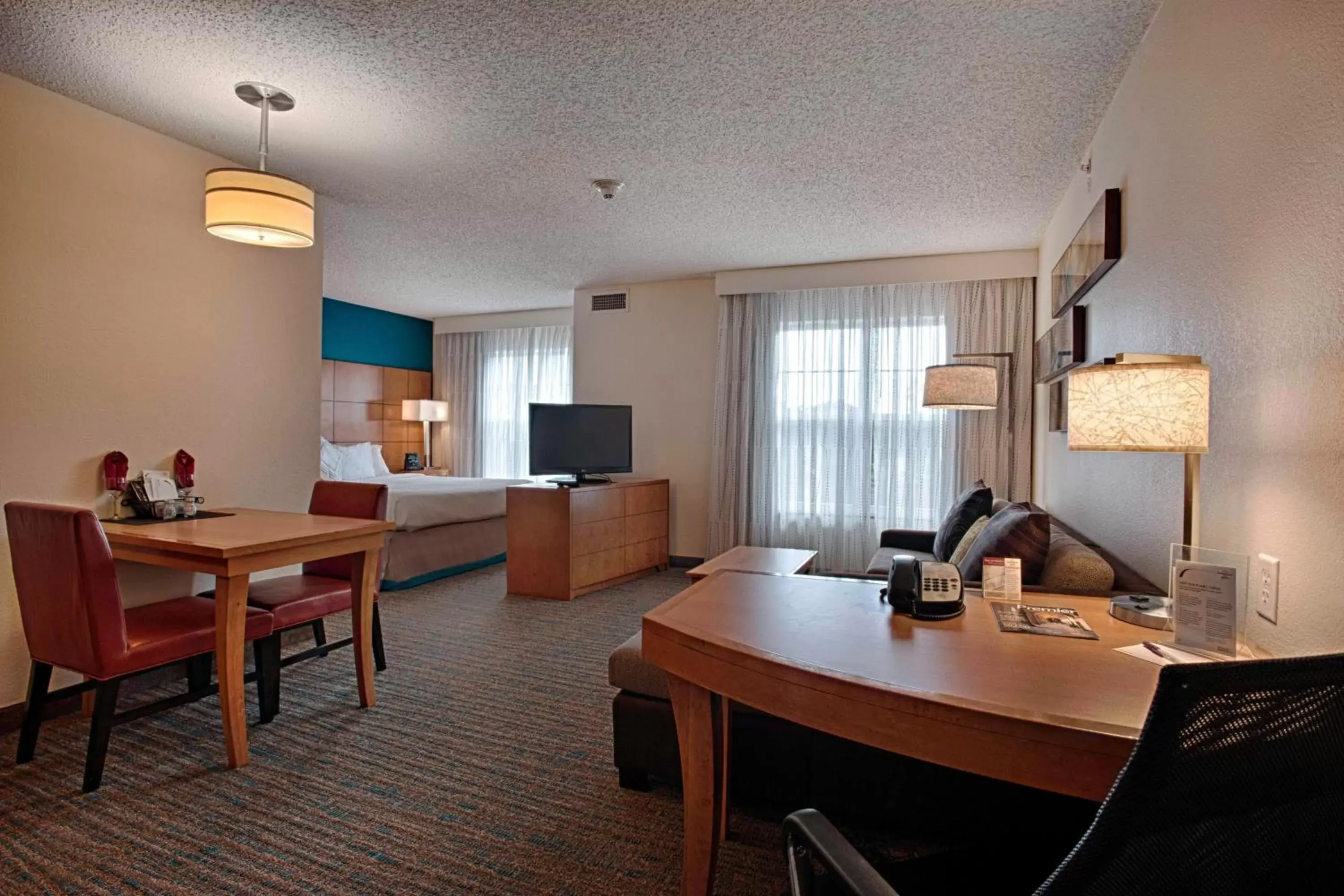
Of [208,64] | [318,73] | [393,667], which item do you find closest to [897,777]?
[393,667]

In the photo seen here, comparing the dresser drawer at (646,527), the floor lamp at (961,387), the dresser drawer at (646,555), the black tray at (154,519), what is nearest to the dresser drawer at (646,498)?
the dresser drawer at (646,527)

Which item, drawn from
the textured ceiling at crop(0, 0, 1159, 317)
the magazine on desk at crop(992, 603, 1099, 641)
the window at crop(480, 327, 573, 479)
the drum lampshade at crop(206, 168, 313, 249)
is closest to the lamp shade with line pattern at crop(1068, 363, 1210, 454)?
the magazine on desk at crop(992, 603, 1099, 641)

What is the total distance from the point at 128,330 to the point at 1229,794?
378cm

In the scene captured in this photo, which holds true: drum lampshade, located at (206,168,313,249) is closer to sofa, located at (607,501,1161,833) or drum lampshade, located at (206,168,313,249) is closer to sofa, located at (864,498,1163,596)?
sofa, located at (607,501,1161,833)

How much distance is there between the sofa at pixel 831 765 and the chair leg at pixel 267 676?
1.42 m

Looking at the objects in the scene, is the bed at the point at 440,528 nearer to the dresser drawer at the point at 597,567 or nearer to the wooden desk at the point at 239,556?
the dresser drawer at the point at 597,567

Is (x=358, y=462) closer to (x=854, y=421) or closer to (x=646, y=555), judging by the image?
(x=646, y=555)

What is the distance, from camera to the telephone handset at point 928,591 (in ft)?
4.93

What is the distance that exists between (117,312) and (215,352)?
0.43 metres

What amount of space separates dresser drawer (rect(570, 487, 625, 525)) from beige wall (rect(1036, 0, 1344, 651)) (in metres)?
3.28

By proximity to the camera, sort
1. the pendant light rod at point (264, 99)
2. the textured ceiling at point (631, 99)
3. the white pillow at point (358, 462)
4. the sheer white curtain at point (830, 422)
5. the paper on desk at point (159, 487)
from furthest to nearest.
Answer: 1. the white pillow at point (358, 462)
2. the sheer white curtain at point (830, 422)
3. the paper on desk at point (159, 487)
4. the pendant light rod at point (264, 99)
5. the textured ceiling at point (631, 99)

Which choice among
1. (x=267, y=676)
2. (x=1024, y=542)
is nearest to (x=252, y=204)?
(x=267, y=676)

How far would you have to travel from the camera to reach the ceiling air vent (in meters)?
6.12

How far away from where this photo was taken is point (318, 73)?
8.23 ft
